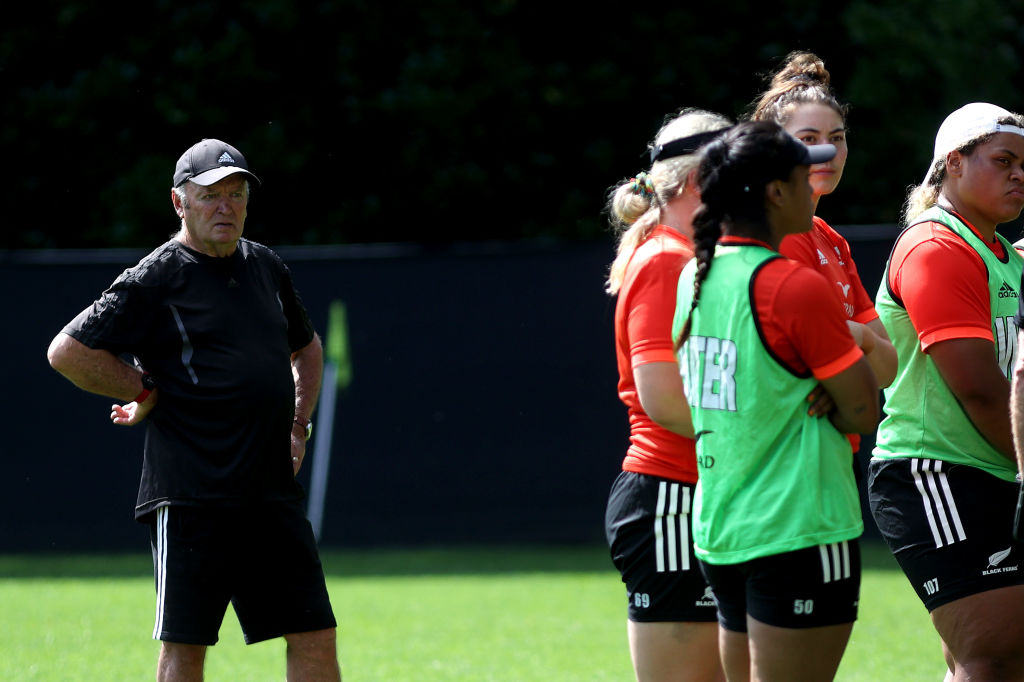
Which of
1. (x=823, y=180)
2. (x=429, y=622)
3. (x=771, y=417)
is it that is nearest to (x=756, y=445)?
(x=771, y=417)

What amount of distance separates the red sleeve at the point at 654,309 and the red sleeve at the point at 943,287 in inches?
30.1

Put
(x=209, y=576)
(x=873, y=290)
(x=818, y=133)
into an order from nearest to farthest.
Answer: (x=818, y=133)
(x=209, y=576)
(x=873, y=290)

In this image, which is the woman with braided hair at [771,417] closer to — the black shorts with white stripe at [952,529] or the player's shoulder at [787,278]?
the player's shoulder at [787,278]

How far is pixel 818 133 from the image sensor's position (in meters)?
3.84

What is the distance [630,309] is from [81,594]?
266 inches

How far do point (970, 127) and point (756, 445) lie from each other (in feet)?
4.83

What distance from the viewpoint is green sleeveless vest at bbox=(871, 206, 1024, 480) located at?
11.8 feet

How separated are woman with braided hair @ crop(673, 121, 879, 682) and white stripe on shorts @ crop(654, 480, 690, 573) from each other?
359mm

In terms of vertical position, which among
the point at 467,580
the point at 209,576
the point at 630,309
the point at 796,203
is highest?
the point at 796,203

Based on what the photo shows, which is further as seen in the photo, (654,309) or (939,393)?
(939,393)

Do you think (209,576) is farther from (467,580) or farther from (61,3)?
(61,3)

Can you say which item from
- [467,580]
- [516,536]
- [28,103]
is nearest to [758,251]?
[467,580]

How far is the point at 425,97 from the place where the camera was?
45.5 ft

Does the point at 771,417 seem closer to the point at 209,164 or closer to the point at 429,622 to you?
the point at 209,164
